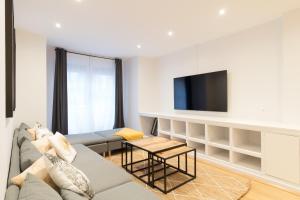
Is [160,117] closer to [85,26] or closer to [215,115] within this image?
[215,115]

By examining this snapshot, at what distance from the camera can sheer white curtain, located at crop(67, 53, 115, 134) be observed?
15.4 feet

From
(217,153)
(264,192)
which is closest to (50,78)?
(217,153)

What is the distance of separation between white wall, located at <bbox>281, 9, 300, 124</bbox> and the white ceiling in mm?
225

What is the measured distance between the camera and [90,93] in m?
4.99

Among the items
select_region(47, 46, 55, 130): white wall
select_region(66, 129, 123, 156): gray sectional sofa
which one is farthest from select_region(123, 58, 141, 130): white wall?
select_region(47, 46, 55, 130): white wall

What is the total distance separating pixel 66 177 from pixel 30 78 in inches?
108

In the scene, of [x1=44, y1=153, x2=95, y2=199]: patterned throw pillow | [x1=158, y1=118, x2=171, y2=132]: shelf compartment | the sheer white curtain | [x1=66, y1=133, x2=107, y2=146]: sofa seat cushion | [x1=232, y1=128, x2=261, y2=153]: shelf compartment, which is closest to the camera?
[x1=44, y1=153, x2=95, y2=199]: patterned throw pillow

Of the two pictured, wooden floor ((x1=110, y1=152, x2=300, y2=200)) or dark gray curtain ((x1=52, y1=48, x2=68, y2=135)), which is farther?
dark gray curtain ((x1=52, y1=48, x2=68, y2=135))

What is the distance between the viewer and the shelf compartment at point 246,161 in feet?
9.30

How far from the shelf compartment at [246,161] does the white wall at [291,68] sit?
839 mm

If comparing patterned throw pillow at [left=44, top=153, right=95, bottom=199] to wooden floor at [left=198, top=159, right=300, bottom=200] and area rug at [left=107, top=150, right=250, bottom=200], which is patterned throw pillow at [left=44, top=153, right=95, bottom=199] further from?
wooden floor at [left=198, top=159, right=300, bottom=200]

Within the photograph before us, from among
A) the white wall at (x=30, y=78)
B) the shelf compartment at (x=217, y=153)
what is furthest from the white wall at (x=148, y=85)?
the white wall at (x=30, y=78)

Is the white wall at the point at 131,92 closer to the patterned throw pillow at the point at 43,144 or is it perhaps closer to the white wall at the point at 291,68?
the patterned throw pillow at the point at 43,144

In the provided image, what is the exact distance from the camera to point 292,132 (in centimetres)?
224
